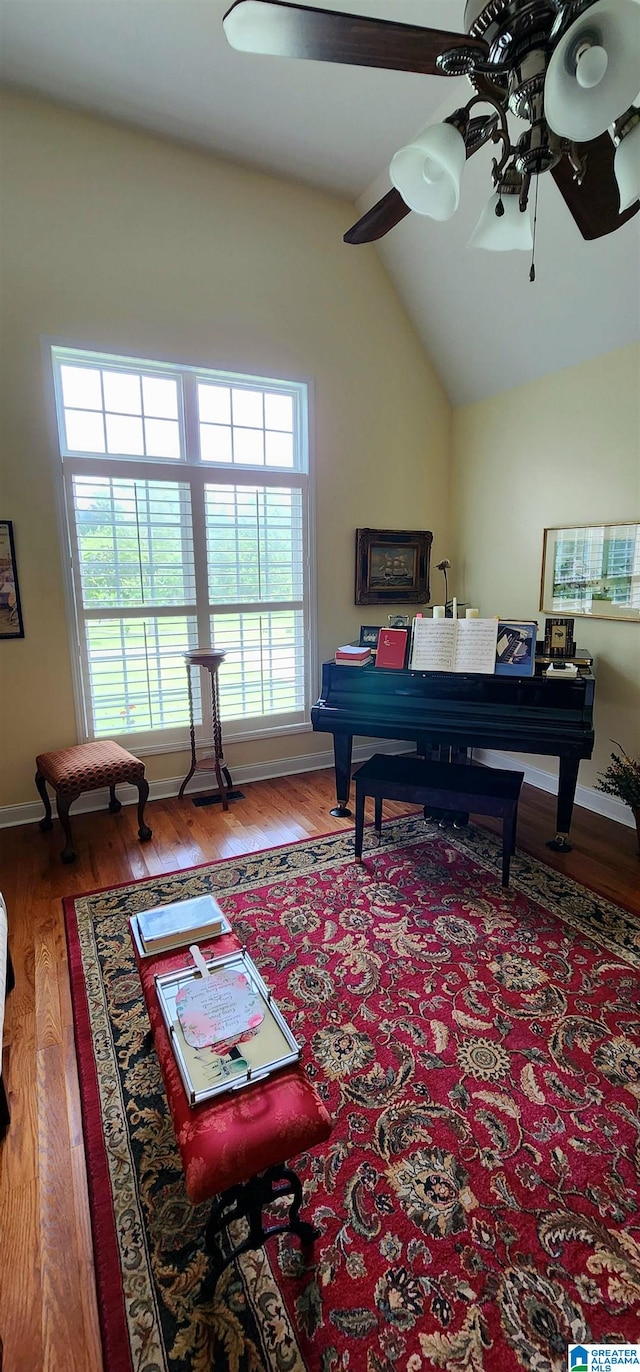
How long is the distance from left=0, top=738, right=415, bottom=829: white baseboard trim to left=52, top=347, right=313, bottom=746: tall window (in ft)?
0.95

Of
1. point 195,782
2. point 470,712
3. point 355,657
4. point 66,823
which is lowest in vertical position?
point 195,782

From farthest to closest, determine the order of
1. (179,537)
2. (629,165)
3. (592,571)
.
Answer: (179,537)
(592,571)
(629,165)

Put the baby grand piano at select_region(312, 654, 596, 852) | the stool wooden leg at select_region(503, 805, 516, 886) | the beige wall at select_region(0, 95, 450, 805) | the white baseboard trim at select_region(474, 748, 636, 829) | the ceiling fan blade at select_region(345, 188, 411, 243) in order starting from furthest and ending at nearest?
the white baseboard trim at select_region(474, 748, 636, 829)
the beige wall at select_region(0, 95, 450, 805)
the baby grand piano at select_region(312, 654, 596, 852)
the stool wooden leg at select_region(503, 805, 516, 886)
the ceiling fan blade at select_region(345, 188, 411, 243)

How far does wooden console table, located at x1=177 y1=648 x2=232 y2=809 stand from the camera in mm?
3520

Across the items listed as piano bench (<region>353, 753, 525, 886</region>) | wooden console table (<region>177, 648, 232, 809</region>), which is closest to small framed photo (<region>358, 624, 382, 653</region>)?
piano bench (<region>353, 753, 525, 886</region>)

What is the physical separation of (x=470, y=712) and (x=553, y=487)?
1.76 m

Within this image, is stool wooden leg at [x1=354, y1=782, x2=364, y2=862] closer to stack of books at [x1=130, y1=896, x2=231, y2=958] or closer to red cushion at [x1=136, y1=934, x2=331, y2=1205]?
stack of books at [x1=130, y1=896, x2=231, y2=958]

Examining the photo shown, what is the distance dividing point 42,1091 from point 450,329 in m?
4.68

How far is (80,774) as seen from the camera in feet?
9.59

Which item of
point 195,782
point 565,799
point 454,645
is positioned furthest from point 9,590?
point 565,799

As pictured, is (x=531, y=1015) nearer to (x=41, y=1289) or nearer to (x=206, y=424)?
(x=41, y=1289)

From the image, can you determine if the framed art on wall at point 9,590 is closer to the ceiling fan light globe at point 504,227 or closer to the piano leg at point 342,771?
the piano leg at point 342,771

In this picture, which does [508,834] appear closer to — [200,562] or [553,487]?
[553,487]

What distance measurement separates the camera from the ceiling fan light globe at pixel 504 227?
1.59 m
